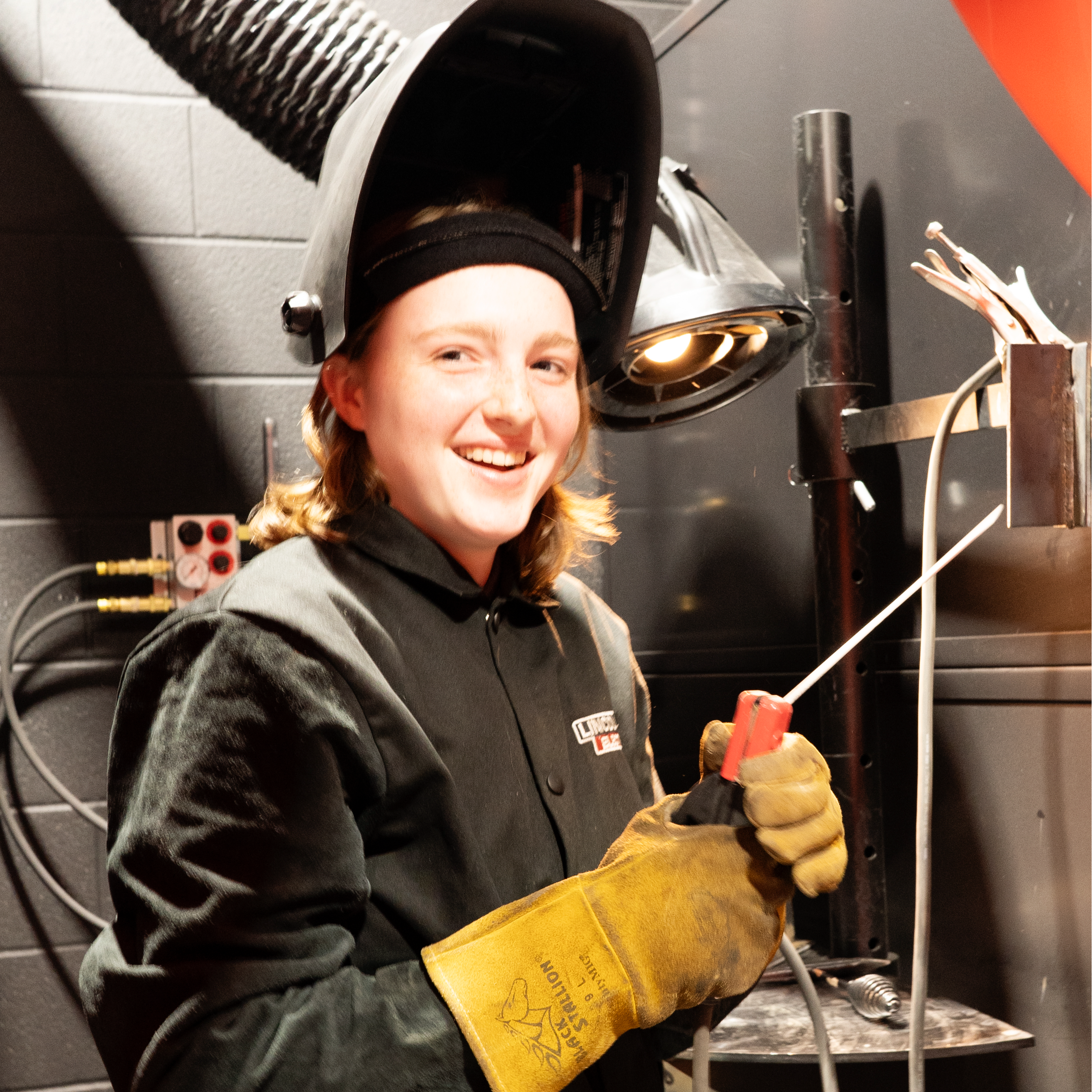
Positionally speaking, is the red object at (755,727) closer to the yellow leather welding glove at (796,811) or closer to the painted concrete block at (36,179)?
the yellow leather welding glove at (796,811)

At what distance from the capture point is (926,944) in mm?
760

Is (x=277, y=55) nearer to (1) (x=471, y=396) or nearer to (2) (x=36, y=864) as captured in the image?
(1) (x=471, y=396)

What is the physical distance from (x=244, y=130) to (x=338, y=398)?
69 cm

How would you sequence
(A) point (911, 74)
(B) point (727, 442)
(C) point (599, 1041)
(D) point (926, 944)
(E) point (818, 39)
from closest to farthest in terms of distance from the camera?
(C) point (599, 1041)
(D) point (926, 944)
(A) point (911, 74)
(E) point (818, 39)
(B) point (727, 442)

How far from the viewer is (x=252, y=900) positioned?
60 centimetres

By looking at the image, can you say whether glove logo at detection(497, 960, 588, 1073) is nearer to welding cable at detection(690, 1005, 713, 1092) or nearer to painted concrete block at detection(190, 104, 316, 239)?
welding cable at detection(690, 1005, 713, 1092)

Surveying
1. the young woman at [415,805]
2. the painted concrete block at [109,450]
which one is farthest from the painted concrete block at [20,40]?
the young woman at [415,805]

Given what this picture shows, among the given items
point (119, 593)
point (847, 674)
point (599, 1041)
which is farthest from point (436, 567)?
point (119, 593)

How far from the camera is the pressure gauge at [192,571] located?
1553mm

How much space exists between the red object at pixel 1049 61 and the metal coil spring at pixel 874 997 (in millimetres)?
659

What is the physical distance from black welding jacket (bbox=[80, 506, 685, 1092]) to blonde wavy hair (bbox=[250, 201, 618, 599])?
34 mm

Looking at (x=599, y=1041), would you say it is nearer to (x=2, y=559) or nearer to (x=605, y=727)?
(x=605, y=727)

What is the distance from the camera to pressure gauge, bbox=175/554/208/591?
155cm

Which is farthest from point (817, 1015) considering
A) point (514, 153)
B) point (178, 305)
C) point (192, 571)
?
point (178, 305)
